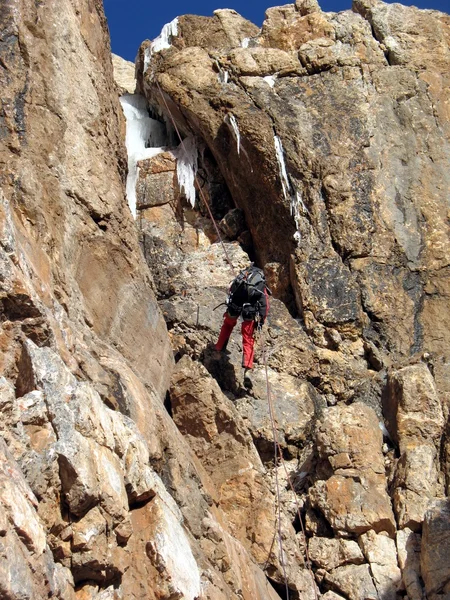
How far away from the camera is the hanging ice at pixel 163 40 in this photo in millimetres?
15680

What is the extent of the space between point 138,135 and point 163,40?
185 centimetres

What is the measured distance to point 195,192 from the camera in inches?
579

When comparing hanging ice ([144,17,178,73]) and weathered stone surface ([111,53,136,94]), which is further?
weathered stone surface ([111,53,136,94])

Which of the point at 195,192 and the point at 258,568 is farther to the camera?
the point at 195,192

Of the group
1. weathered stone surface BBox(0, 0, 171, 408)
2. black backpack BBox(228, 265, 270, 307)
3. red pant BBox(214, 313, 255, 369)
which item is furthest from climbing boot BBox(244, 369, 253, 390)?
weathered stone surface BBox(0, 0, 171, 408)

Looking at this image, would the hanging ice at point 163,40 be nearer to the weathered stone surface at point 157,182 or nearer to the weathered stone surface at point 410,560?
the weathered stone surface at point 157,182

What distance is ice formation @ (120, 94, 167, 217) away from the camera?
590 inches

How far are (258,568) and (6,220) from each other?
14.3ft

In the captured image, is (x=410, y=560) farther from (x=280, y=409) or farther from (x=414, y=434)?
(x=280, y=409)

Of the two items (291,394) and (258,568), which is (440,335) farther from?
(258,568)

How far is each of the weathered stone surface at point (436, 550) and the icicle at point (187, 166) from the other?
7.51 meters

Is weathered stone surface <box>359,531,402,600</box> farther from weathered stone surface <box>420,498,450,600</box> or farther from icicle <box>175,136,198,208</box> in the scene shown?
icicle <box>175,136,198,208</box>

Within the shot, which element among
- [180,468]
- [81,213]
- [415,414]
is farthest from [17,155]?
[415,414]

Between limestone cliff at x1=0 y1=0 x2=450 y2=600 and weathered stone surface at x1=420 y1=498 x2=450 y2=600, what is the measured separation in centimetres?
2
